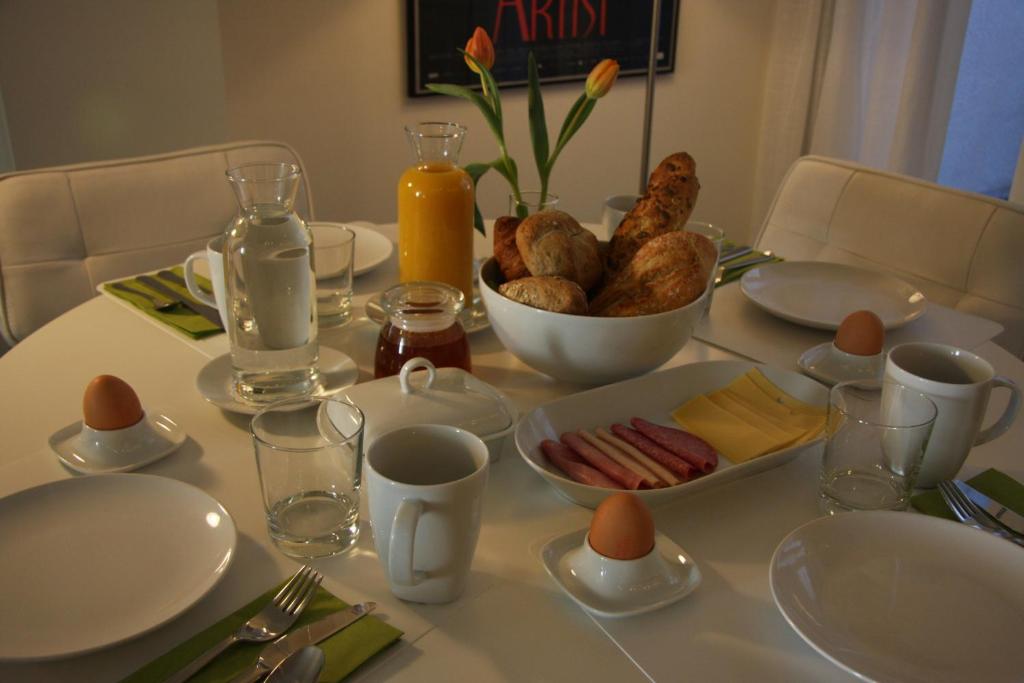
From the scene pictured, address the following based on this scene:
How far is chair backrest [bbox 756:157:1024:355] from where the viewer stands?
1486 mm

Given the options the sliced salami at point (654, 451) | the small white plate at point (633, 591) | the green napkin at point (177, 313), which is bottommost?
the small white plate at point (633, 591)

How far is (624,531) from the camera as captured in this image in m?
0.69

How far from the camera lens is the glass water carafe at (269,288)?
94 cm

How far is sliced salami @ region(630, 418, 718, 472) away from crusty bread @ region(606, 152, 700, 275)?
8.7 inches

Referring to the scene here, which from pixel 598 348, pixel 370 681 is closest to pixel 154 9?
pixel 598 348

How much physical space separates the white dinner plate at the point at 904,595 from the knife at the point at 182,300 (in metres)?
0.77

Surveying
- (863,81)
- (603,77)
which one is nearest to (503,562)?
(603,77)

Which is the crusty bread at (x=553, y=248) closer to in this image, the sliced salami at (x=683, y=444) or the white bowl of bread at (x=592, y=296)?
the white bowl of bread at (x=592, y=296)

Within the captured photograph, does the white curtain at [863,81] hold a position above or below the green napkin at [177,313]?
above

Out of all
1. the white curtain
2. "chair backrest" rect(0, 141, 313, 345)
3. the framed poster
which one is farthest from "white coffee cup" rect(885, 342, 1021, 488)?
the white curtain

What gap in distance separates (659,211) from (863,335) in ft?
0.89

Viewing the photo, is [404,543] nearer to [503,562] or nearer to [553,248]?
[503,562]

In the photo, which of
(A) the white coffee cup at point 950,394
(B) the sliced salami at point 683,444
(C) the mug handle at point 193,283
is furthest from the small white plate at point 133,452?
(A) the white coffee cup at point 950,394

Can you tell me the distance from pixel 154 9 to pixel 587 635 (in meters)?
1.74
